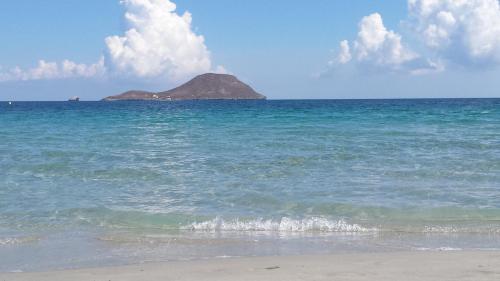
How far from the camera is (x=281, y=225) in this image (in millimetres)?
11531

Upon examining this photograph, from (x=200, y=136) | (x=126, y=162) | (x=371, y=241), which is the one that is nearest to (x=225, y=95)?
(x=200, y=136)

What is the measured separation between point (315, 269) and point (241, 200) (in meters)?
5.84

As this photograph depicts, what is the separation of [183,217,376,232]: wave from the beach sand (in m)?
2.39

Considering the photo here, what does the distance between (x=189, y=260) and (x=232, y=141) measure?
17308mm

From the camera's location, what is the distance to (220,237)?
423 inches

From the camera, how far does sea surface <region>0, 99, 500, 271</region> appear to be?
1007cm

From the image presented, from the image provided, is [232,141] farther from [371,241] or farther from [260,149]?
[371,241]

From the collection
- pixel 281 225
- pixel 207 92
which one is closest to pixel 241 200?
pixel 281 225

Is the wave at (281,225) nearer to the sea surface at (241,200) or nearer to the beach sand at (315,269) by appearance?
the sea surface at (241,200)

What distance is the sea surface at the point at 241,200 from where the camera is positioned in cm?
1007

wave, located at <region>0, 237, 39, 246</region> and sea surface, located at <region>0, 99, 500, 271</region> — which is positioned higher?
sea surface, located at <region>0, 99, 500, 271</region>

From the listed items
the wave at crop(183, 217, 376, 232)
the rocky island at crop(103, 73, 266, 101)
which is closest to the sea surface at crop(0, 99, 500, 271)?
the wave at crop(183, 217, 376, 232)

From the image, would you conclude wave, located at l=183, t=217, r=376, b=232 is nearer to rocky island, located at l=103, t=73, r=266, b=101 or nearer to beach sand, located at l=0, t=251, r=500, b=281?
beach sand, located at l=0, t=251, r=500, b=281

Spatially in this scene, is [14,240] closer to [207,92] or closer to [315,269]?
[315,269]
